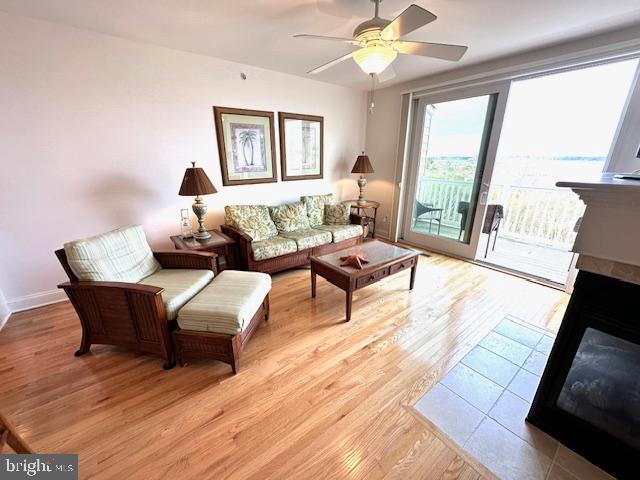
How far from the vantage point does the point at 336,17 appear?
6.55ft

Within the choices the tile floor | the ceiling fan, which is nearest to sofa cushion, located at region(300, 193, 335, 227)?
the ceiling fan

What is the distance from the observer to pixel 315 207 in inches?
147

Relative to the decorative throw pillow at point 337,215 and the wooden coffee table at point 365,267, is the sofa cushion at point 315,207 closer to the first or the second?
the decorative throw pillow at point 337,215

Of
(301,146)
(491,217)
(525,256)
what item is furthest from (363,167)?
(525,256)

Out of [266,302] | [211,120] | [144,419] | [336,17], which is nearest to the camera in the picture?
[144,419]

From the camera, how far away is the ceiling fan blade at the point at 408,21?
1.27m

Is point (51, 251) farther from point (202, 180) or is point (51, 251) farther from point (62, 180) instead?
point (202, 180)

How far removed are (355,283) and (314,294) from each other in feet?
1.89

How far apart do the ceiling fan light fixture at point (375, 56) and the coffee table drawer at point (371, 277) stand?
1.60 metres

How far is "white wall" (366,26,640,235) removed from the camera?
2236 mm

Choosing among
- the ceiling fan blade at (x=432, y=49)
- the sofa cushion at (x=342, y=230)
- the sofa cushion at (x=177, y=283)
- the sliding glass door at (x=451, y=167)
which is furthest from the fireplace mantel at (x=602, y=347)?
the sofa cushion at (x=342, y=230)

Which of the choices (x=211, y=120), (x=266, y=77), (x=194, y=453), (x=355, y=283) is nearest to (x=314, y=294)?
(x=355, y=283)

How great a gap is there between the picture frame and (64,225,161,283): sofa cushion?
2103 millimetres

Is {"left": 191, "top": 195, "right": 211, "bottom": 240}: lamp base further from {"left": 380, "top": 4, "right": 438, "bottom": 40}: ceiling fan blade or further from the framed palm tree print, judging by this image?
{"left": 380, "top": 4, "right": 438, "bottom": 40}: ceiling fan blade
